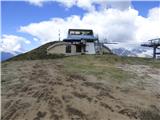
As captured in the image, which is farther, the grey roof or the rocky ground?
the grey roof

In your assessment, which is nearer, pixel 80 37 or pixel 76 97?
pixel 76 97

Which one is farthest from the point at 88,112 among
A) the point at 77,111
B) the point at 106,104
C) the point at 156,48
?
the point at 156,48

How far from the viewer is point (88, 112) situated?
Answer: 14.7 metres

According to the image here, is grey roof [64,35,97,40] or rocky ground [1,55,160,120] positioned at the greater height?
grey roof [64,35,97,40]

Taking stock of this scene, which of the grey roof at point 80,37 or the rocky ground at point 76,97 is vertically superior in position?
the grey roof at point 80,37

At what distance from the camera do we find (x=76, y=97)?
16.7m

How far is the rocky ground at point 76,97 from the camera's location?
14.5 meters

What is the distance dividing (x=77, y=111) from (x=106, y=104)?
82.5 inches

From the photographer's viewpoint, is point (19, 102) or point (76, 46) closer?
point (19, 102)

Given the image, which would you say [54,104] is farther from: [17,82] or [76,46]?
[76,46]

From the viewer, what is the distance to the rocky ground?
14.5 metres

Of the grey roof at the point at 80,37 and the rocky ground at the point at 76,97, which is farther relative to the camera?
the grey roof at the point at 80,37

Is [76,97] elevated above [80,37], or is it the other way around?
[80,37]

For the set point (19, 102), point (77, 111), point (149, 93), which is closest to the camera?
point (77, 111)
